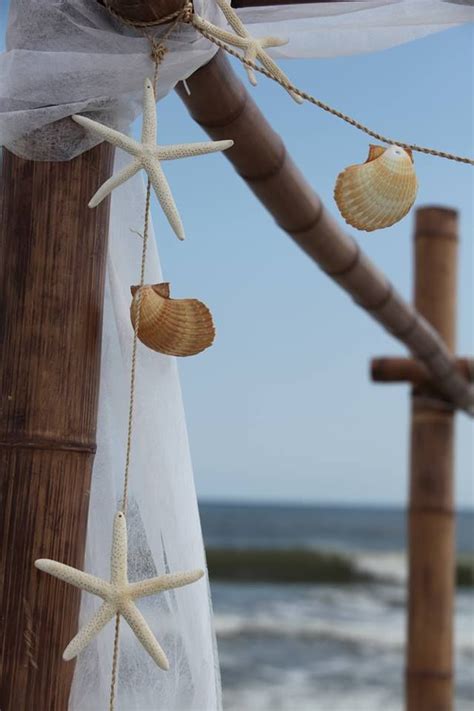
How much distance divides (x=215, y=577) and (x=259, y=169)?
13.7 m

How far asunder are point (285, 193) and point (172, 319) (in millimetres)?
599

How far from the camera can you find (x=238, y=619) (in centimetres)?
1130

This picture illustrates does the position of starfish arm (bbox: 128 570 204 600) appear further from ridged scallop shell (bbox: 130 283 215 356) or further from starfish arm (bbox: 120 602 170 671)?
ridged scallop shell (bbox: 130 283 215 356)

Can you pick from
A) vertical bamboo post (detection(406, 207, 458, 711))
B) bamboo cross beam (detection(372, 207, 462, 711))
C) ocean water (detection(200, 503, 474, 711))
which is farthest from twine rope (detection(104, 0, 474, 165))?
ocean water (detection(200, 503, 474, 711))

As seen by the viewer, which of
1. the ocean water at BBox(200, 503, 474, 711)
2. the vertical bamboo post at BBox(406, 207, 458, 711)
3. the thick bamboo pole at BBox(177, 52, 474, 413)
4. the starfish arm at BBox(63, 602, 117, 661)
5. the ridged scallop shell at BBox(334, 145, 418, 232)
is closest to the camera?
the starfish arm at BBox(63, 602, 117, 661)

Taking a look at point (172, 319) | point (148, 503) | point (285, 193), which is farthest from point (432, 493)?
point (172, 319)

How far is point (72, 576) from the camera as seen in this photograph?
0.89m

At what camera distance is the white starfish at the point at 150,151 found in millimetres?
924

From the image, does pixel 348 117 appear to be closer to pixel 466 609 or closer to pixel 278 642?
pixel 278 642

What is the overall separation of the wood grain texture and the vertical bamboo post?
2.28 meters

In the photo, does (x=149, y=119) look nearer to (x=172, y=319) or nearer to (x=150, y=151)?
(x=150, y=151)

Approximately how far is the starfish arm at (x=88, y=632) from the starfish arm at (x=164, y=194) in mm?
361

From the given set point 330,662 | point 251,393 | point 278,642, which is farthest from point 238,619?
point 251,393

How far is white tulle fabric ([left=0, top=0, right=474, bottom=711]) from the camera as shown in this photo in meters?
1.01
